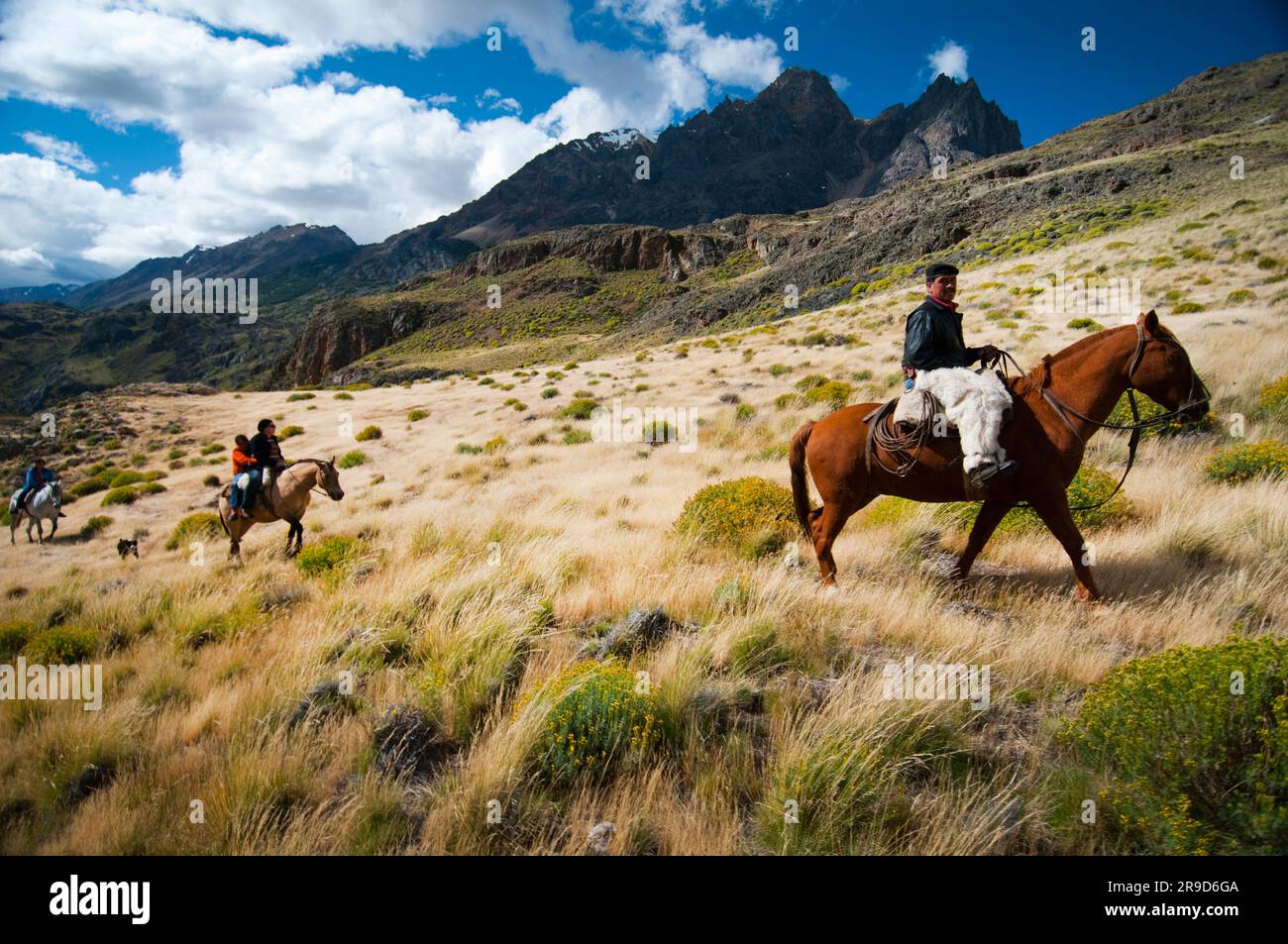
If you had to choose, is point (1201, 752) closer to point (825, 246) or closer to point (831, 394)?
point (831, 394)

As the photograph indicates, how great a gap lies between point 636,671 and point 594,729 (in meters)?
0.68

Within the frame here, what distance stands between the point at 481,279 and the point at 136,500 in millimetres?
138977

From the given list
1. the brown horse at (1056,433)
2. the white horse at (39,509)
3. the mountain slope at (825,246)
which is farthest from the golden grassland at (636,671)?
the mountain slope at (825,246)

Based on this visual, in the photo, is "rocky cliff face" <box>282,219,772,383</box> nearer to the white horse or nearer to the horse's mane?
the white horse

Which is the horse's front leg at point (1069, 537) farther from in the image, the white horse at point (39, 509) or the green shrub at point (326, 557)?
the white horse at point (39, 509)

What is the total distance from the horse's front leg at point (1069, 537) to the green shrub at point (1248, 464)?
12.7ft

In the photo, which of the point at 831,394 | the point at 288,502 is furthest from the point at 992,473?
the point at 288,502

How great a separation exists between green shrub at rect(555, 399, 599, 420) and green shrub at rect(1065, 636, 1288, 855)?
18540 millimetres

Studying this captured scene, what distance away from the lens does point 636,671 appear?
12.2ft

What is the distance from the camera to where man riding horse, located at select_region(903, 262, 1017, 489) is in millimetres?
4656

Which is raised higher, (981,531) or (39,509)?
(981,531)

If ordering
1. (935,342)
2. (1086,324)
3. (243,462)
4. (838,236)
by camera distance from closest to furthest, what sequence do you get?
(935,342) → (243,462) → (1086,324) → (838,236)
